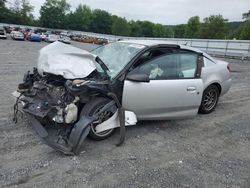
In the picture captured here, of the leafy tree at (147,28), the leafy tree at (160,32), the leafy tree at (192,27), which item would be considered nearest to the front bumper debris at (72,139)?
the leafy tree at (192,27)

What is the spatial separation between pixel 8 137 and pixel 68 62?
1.50 metres

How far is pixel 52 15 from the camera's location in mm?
89438

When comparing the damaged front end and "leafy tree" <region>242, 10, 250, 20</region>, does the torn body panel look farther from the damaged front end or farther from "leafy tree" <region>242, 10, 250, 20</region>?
"leafy tree" <region>242, 10, 250, 20</region>

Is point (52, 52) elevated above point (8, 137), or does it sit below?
above

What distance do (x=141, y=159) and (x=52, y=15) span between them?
94.9 meters

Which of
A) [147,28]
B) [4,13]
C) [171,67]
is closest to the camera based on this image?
[171,67]

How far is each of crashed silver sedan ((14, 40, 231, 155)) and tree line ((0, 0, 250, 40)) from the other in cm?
5901

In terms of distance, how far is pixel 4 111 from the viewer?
4.80 m

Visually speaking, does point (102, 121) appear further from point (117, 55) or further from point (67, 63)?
point (117, 55)

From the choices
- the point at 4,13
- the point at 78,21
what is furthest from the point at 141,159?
the point at 78,21

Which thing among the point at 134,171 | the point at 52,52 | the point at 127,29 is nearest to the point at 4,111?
the point at 52,52

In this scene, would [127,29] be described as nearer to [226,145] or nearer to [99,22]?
[99,22]

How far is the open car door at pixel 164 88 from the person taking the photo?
3.96 metres

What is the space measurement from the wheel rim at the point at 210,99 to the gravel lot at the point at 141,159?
28.4 inches
